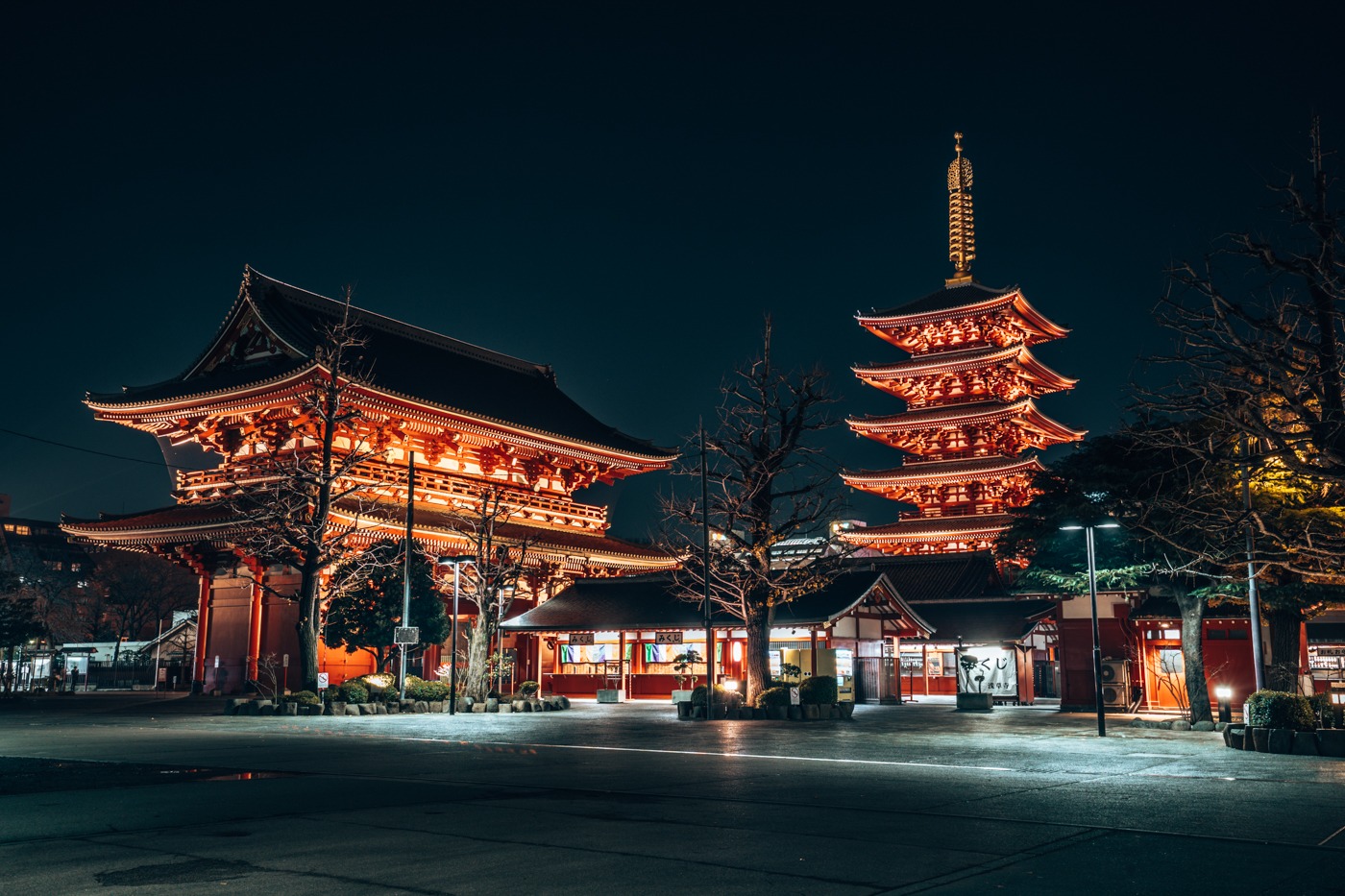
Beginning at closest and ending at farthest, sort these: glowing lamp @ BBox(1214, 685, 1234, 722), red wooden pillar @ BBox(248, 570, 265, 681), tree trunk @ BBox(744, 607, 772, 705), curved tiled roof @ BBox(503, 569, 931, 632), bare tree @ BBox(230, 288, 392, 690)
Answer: glowing lamp @ BBox(1214, 685, 1234, 722)
bare tree @ BBox(230, 288, 392, 690)
tree trunk @ BBox(744, 607, 772, 705)
red wooden pillar @ BBox(248, 570, 265, 681)
curved tiled roof @ BBox(503, 569, 931, 632)

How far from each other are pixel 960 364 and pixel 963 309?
110 inches

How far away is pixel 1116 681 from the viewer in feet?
108

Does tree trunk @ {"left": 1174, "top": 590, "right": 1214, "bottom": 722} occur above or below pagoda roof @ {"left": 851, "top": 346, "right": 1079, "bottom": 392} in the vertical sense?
below

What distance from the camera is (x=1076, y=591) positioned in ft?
99.8

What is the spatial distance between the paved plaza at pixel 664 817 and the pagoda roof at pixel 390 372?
22.2 m

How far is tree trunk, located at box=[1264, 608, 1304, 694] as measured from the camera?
24.7 meters

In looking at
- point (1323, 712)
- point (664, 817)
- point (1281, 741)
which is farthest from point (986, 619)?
point (664, 817)

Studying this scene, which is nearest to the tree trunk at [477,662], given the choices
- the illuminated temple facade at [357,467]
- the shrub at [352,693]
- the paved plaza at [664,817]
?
the illuminated temple facade at [357,467]

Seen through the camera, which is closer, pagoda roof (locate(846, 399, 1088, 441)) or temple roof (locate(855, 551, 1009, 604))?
temple roof (locate(855, 551, 1009, 604))

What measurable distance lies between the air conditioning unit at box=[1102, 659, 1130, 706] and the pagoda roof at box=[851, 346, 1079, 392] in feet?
78.9

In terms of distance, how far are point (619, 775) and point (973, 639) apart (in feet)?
109

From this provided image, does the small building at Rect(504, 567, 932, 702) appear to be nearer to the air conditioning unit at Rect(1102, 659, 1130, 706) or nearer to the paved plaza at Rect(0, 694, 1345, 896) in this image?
the air conditioning unit at Rect(1102, 659, 1130, 706)

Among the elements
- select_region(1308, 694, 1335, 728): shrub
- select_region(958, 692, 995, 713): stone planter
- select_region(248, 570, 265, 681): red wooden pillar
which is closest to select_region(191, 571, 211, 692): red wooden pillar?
select_region(248, 570, 265, 681): red wooden pillar

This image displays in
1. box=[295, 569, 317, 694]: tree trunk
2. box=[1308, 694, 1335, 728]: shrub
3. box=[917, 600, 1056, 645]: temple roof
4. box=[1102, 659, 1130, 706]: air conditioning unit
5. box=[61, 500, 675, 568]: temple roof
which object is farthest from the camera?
box=[917, 600, 1056, 645]: temple roof
